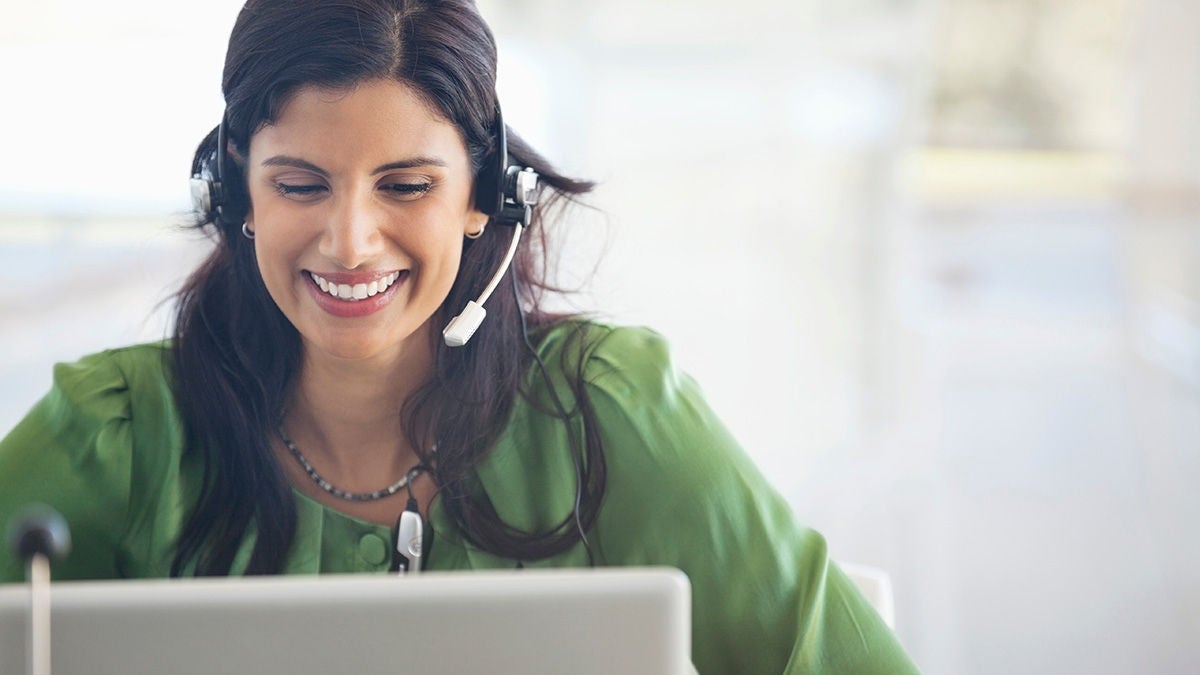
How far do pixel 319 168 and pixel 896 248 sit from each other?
1.68 metres

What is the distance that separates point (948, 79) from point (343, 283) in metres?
2.02

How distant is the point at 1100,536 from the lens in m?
2.85

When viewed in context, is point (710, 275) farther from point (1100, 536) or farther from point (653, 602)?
point (653, 602)

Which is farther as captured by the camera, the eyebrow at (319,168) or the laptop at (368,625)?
the eyebrow at (319,168)

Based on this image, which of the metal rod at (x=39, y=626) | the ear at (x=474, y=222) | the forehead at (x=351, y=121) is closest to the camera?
the metal rod at (x=39, y=626)

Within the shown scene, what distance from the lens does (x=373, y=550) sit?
1.17 meters

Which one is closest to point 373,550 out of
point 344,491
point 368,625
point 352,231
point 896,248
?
point 344,491

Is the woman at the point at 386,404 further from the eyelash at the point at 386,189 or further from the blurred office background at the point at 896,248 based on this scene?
the blurred office background at the point at 896,248

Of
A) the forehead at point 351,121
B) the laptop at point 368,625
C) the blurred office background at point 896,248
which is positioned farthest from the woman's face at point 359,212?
the blurred office background at point 896,248

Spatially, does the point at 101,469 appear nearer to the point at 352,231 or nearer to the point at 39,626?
the point at 352,231

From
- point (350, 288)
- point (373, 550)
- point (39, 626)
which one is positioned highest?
point (350, 288)

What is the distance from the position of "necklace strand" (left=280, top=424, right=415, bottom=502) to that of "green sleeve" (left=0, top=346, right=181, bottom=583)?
0.38ft

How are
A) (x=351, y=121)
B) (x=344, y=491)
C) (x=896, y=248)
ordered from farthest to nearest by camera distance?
(x=896, y=248) → (x=344, y=491) → (x=351, y=121)

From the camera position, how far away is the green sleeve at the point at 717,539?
3.67ft
